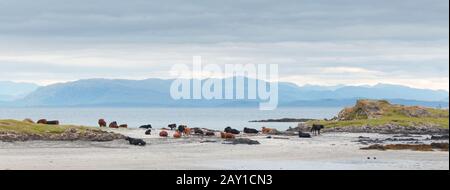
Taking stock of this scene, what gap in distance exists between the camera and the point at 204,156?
7962cm

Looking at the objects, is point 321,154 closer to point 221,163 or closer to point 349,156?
point 349,156

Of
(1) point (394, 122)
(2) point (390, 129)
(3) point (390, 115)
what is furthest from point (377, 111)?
(2) point (390, 129)

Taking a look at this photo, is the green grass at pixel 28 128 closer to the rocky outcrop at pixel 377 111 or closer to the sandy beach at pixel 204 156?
the sandy beach at pixel 204 156

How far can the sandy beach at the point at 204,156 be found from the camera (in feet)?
218

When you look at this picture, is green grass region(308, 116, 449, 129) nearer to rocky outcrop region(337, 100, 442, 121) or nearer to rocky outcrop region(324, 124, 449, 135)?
rocky outcrop region(324, 124, 449, 135)

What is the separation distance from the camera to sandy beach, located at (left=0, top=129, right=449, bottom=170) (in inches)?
2616

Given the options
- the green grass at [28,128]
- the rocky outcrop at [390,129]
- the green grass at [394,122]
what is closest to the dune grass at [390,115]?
the green grass at [394,122]

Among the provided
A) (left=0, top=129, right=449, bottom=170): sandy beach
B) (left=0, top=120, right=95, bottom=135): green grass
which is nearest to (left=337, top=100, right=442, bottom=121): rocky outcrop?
(left=0, top=129, right=449, bottom=170): sandy beach

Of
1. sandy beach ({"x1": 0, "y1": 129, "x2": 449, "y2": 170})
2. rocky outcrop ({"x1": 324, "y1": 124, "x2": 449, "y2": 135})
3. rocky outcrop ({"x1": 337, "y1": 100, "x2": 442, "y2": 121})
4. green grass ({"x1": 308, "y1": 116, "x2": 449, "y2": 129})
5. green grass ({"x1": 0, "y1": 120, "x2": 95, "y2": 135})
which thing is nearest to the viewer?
sandy beach ({"x1": 0, "y1": 129, "x2": 449, "y2": 170})

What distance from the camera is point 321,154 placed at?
81.6 meters
